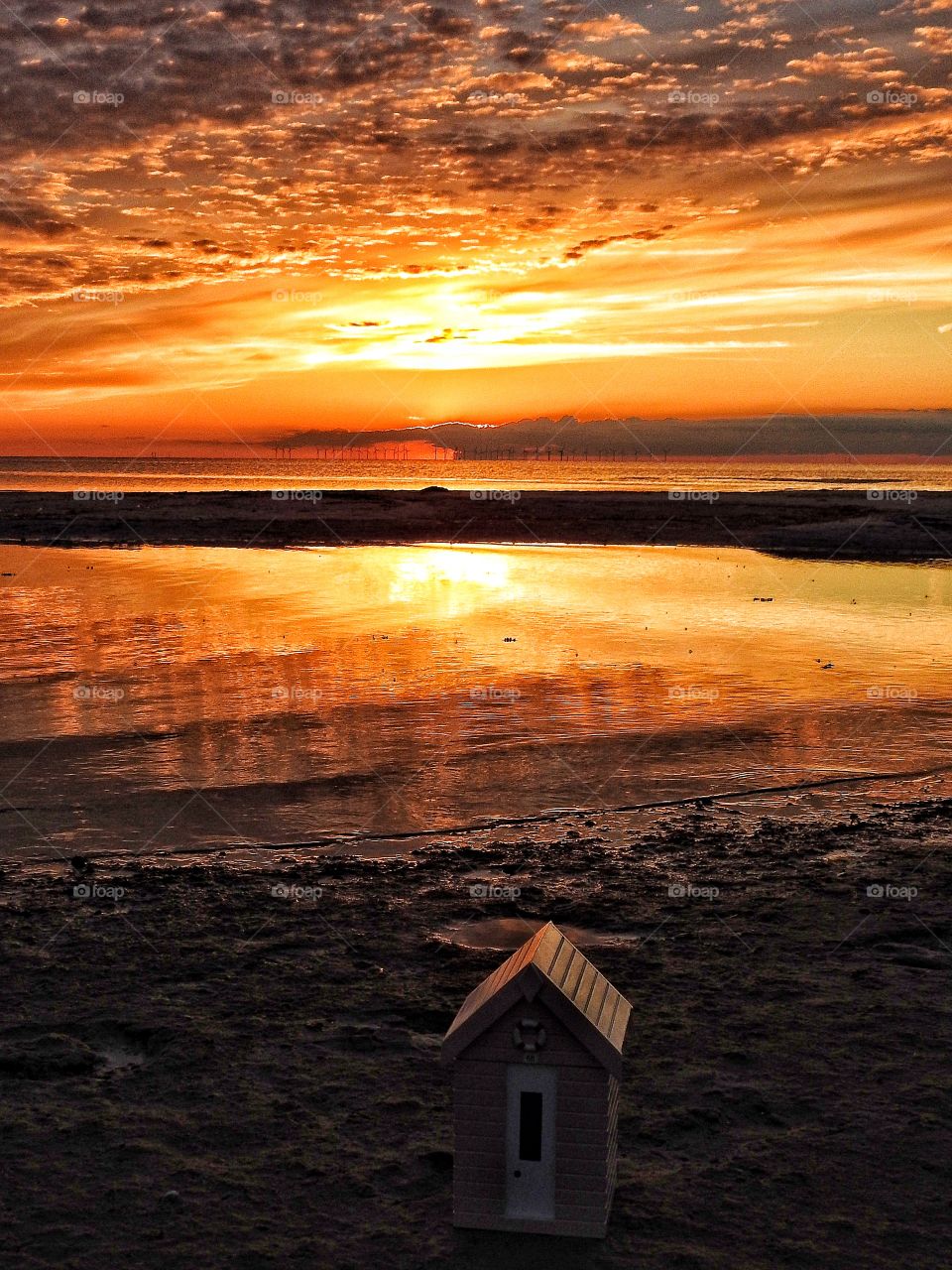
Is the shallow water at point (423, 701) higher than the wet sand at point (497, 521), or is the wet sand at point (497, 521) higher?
the wet sand at point (497, 521)

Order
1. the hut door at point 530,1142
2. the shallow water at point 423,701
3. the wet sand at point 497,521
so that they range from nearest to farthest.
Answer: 1. the hut door at point 530,1142
2. the shallow water at point 423,701
3. the wet sand at point 497,521

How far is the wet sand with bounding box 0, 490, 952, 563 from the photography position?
4662cm

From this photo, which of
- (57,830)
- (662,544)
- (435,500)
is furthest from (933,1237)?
(435,500)

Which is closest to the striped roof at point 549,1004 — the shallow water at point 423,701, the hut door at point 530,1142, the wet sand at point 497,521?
the hut door at point 530,1142

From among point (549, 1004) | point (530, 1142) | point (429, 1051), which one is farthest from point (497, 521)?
point (549, 1004)

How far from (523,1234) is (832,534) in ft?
148

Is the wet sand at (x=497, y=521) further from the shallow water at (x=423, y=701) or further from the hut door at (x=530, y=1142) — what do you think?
the hut door at (x=530, y=1142)

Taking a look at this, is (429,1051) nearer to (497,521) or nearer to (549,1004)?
(549,1004)

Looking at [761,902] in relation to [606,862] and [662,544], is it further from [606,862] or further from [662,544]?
[662,544]

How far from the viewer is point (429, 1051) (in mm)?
6523

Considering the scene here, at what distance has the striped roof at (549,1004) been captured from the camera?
4824mm

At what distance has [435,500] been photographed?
235 feet

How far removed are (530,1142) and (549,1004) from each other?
735 millimetres

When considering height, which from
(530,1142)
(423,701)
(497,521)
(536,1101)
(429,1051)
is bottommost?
(429,1051)
